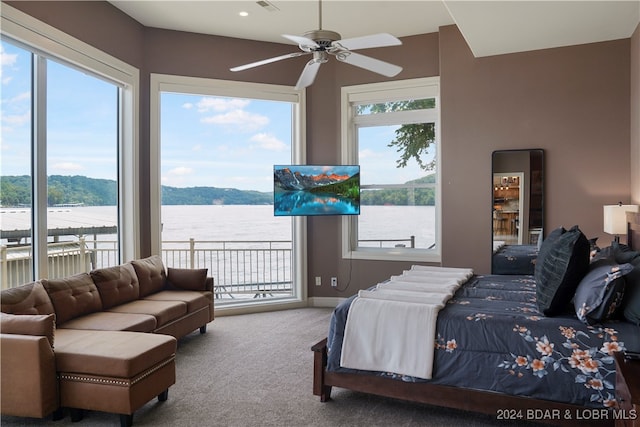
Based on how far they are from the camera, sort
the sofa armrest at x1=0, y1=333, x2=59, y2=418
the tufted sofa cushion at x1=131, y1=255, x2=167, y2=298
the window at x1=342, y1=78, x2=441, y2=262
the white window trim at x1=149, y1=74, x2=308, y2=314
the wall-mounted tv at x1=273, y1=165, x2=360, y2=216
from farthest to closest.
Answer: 1. the window at x1=342, y1=78, x2=441, y2=262
2. the wall-mounted tv at x1=273, y1=165, x2=360, y2=216
3. the white window trim at x1=149, y1=74, x2=308, y2=314
4. the tufted sofa cushion at x1=131, y1=255, x2=167, y2=298
5. the sofa armrest at x1=0, y1=333, x2=59, y2=418

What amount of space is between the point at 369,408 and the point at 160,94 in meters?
4.16

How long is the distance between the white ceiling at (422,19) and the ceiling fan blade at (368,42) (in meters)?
0.95

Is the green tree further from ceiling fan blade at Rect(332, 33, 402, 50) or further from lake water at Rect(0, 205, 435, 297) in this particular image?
ceiling fan blade at Rect(332, 33, 402, 50)

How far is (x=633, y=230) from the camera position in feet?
12.7

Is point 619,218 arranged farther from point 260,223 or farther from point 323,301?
point 260,223

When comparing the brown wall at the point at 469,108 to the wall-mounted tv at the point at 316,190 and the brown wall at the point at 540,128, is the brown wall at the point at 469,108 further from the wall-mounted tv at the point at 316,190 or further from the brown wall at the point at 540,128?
the wall-mounted tv at the point at 316,190

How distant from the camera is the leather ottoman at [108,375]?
8.69 feet

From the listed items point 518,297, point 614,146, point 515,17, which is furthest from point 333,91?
point 518,297

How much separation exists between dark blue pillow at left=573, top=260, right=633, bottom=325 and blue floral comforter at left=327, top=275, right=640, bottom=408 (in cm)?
7

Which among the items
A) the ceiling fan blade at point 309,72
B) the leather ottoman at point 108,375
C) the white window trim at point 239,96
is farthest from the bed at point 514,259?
the leather ottoman at point 108,375

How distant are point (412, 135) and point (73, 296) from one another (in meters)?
4.15

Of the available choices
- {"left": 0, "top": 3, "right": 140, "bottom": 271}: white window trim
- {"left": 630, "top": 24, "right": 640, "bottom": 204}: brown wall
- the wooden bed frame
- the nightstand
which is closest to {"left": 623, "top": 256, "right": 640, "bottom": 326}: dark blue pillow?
the nightstand

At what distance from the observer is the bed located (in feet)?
15.9

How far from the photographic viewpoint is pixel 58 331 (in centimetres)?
320
